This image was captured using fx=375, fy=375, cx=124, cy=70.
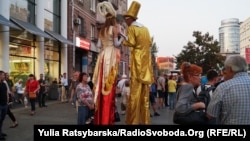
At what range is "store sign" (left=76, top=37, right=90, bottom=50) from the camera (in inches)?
1055

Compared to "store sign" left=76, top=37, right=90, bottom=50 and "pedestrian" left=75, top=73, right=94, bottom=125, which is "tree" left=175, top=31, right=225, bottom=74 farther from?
"pedestrian" left=75, top=73, right=94, bottom=125

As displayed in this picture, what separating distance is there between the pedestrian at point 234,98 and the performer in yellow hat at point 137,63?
3.65m

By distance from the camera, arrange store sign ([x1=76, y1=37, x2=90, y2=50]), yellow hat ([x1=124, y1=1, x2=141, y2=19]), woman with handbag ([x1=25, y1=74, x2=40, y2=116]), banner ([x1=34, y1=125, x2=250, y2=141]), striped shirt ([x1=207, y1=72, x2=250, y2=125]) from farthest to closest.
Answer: store sign ([x1=76, y1=37, x2=90, y2=50]) → woman with handbag ([x1=25, y1=74, x2=40, y2=116]) → yellow hat ([x1=124, y1=1, x2=141, y2=19]) → striped shirt ([x1=207, y1=72, x2=250, y2=125]) → banner ([x1=34, y1=125, x2=250, y2=141])

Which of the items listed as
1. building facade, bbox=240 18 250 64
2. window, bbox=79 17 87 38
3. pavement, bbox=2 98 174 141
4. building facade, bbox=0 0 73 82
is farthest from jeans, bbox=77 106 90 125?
building facade, bbox=240 18 250 64

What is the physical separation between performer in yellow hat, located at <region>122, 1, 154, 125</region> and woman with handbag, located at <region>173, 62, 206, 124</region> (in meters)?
2.55

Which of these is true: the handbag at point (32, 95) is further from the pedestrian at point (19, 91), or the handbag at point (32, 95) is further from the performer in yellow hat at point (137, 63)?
the performer in yellow hat at point (137, 63)

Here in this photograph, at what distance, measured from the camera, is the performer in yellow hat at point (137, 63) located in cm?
734

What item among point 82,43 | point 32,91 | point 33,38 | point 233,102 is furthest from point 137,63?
point 82,43

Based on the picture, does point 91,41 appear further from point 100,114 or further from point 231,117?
point 231,117

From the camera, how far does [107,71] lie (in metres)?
7.12

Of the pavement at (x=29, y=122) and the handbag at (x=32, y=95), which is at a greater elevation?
the handbag at (x=32, y=95)

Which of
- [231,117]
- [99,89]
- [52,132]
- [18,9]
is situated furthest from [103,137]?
[18,9]

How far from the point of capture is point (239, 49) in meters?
138

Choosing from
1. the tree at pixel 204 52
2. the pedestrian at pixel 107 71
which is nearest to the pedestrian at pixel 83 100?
the pedestrian at pixel 107 71
